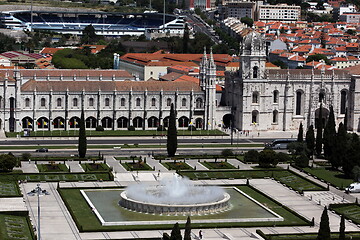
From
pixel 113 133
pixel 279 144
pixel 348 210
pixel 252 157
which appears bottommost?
pixel 348 210

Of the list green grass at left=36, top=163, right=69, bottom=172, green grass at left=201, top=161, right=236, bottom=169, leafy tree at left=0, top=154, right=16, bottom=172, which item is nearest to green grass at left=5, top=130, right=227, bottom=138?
green grass at left=201, top=161, right=236, bottom=169

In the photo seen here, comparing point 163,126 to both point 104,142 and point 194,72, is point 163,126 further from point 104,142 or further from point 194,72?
point 194,72

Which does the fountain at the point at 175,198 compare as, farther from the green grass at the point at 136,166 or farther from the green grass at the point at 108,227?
the green grass at the point at 136,166

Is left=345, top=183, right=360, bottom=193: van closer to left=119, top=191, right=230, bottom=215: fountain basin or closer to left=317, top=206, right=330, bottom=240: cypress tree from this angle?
left=119, top=191, right=230, bottom=215: fountain basin

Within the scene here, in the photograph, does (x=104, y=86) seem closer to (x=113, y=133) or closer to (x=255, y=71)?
(x=113, y=133)

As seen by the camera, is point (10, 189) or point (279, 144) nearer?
point (10, 189)

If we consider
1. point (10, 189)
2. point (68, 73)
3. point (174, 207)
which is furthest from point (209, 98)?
point (174, 207)

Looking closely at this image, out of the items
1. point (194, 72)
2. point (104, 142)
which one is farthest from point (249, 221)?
point (194, 72)

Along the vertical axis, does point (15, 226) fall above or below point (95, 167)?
below
